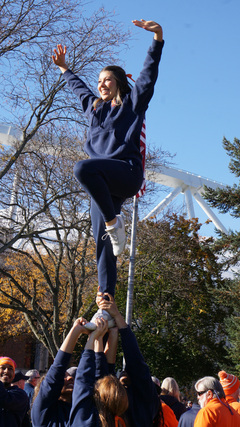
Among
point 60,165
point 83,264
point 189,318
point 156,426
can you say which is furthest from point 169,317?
point 156,426

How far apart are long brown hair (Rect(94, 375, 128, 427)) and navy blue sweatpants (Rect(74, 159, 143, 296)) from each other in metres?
0.83

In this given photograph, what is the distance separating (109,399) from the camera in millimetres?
3189

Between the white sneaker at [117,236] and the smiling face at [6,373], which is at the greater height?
the white sneaker at [117,236]

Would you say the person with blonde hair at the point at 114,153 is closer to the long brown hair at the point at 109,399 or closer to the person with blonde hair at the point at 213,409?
the long brown hair at the point at 109,399

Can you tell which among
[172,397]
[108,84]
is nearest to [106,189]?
[108,84]

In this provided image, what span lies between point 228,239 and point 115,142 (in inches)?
851

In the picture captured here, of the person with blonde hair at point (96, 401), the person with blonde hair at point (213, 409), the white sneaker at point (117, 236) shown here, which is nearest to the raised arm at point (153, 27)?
the white sneaker at point (117, 236)

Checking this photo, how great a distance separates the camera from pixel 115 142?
4020mm

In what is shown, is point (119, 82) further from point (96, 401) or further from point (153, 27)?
point (96, 401)

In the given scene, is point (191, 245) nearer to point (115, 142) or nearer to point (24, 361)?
point (24, 361)

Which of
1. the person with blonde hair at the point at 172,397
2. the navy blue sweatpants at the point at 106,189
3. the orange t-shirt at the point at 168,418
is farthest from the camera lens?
the person with blonde hair at the point at 172,397

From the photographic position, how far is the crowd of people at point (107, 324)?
3252 millimetres

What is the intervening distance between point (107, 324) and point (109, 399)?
1.92 ft

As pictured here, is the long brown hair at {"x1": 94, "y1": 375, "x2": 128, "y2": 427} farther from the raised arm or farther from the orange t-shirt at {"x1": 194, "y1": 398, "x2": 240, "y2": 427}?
the raised arm
